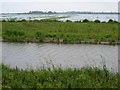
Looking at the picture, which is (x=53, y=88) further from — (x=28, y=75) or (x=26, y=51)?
(x=26, y=51)

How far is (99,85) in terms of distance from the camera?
660cm

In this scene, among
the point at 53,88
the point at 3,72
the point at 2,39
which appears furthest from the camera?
the point at 2,39

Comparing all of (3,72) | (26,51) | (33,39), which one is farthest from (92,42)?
(3,72)

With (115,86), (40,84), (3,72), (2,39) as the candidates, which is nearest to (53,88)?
(40,84)

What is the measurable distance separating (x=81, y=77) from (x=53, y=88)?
3.19 ft

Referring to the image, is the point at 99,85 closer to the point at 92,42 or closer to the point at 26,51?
the point at 26,51

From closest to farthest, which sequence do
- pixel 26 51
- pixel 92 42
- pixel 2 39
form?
pixel 26 51, pixel 92 42, pixel 2 39

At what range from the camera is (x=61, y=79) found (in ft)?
23.9

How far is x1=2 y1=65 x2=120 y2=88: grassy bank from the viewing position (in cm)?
671

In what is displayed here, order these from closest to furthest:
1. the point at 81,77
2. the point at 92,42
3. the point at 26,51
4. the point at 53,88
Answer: the point at 53,88, the point at 81,77, the point at 26,51, the point at 92,42

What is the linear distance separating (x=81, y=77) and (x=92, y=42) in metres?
14.5

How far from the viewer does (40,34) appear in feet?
79.3

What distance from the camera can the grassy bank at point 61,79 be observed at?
22.0ft

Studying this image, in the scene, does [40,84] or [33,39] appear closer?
[40,84]
